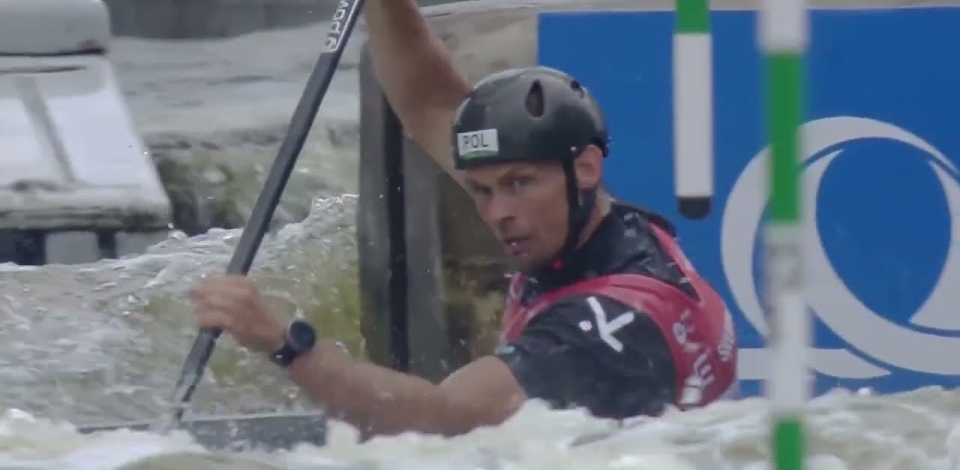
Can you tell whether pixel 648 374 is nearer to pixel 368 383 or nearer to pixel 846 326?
pixel 368 383

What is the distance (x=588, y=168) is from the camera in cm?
342

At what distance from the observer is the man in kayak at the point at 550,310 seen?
317 centimetres

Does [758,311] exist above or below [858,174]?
below

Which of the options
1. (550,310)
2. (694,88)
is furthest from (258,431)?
(694,88)

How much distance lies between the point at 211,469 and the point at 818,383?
2.34m

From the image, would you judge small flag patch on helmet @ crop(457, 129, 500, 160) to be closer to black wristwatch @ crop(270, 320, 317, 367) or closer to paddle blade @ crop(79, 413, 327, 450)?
black wristwatch @ crop(270, 320, 317, 367)

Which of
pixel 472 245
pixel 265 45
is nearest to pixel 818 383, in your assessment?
pixel 472 245

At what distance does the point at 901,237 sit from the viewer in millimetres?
4598

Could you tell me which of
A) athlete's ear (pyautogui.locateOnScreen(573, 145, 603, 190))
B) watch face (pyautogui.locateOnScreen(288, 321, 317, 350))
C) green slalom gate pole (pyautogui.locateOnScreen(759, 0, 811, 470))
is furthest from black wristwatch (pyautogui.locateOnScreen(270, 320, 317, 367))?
green slalom gate pole (pyautogui.locateOnScreen(759, 0, 811, 470))

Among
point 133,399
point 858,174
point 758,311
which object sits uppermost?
point 858,174

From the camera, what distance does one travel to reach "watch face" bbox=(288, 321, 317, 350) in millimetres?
3184

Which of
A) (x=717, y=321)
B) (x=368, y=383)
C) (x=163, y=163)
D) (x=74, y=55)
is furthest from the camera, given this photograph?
(x=163, y=163)

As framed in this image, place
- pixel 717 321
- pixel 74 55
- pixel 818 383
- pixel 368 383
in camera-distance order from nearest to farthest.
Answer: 1. pixel 368 383
2. pixel 717 321
3. pixel 818 383
4. pixel 74 55

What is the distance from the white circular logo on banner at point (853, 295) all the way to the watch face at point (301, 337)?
165 centimetres
